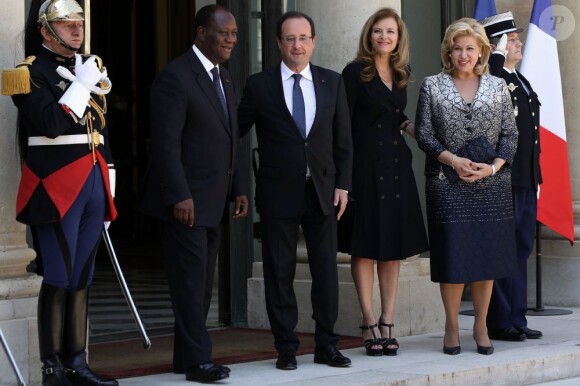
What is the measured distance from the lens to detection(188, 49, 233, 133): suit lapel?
6829 mm

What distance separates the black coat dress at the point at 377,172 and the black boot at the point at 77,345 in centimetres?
201

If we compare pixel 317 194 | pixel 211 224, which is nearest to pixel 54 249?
pixel 211 224

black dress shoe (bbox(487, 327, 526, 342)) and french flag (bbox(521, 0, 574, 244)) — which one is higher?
french flag (bbox(521, 0, 574, 244))

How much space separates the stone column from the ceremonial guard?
7.1 inches

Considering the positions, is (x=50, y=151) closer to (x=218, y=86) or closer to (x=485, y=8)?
(x=218, y=86)

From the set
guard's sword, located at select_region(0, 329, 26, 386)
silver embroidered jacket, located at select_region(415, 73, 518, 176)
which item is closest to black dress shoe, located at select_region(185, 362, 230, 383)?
guard's sword, located at select_region(0, 329, 26, 386)

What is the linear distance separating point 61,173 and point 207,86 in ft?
3.25

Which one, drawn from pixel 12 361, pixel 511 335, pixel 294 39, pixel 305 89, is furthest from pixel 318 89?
pixel 12 361

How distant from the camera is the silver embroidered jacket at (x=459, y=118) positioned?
25.4ft

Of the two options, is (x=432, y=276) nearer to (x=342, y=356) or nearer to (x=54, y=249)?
(x=342, y=356)

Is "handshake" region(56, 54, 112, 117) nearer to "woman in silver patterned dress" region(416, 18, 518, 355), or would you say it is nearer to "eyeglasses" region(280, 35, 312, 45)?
"eyeglasses" region(280, 35, 312, 45)

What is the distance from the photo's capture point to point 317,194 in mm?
7219

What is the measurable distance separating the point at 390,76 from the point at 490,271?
127 cm

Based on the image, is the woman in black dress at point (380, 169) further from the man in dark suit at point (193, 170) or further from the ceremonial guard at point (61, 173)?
the ceremonial guard at point (61, 173)
